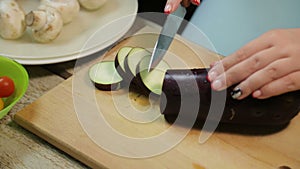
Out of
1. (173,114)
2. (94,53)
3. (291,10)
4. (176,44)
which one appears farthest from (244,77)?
(291,10)

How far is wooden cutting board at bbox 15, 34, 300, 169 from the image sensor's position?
885mm

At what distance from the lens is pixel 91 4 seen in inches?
49.1

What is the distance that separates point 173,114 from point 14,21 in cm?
47

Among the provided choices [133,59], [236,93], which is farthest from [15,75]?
[236,93]

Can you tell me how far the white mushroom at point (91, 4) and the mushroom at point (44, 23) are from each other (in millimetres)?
137

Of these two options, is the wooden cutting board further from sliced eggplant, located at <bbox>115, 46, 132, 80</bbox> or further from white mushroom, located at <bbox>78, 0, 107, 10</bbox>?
white mushroom, located at <bbox>78, 0, 107, 10</bbox>

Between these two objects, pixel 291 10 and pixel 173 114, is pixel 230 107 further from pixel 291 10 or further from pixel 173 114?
pixel 291 10

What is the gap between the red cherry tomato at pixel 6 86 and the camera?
897 millimetres

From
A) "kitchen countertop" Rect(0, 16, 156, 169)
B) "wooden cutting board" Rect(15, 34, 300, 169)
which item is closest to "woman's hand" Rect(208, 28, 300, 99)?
"wooden cutting board" Rect(15, 34, 300, 169)

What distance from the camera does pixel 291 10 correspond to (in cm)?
135

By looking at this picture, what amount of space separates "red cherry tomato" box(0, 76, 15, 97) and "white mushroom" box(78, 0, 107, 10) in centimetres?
41

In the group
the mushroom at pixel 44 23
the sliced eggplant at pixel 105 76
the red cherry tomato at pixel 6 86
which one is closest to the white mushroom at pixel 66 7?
the mushroom at pixel 44 23

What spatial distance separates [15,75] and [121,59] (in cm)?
26

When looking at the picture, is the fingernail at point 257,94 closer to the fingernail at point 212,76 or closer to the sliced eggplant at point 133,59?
the fingernail at point 212,76
